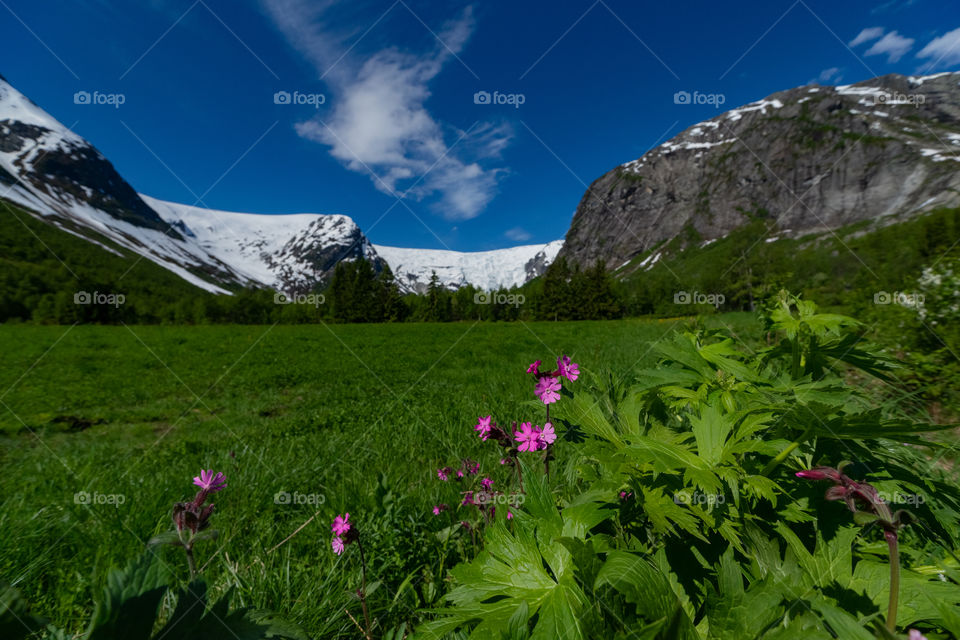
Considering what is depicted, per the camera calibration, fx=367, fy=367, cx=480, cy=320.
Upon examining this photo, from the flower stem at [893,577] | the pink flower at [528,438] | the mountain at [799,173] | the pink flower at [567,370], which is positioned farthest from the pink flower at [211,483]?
the mountain at [799,173]

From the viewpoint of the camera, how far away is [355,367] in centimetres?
1166

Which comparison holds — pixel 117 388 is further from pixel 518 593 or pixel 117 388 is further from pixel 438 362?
pixel 518 593

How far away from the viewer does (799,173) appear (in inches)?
6309

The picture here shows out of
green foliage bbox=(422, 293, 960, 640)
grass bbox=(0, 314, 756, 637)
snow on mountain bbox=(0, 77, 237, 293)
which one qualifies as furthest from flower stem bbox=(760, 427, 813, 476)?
snow on mountain bbox=(0, 77, 237, 293)

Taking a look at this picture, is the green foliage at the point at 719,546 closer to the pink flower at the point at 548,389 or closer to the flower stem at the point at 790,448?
the flower stem at the point at 790,448

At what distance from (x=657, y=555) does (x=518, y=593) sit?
0.47 metres

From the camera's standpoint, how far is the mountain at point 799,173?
431 feet

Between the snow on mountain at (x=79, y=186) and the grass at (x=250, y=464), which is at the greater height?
the snow on mountain at (x=79, y=186)

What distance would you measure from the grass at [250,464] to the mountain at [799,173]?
13543 cm

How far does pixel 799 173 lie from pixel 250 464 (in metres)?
221

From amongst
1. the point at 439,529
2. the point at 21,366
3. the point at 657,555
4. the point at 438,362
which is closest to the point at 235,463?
the point at 439,529

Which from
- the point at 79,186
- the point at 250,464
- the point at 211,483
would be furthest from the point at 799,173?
the point at 79,186

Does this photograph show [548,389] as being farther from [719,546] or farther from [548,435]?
[719,546]

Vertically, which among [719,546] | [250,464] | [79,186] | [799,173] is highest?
[799,173]
